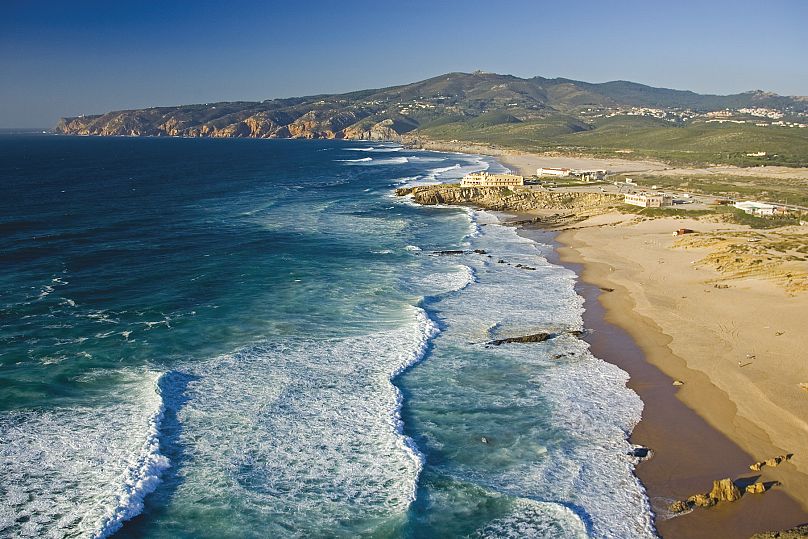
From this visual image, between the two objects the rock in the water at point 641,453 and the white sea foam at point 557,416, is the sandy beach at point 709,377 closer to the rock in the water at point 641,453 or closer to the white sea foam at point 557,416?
the rock in the water at point 641,453

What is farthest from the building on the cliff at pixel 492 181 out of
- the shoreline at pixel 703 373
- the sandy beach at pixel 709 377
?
the sandy beach at pixel 709 377

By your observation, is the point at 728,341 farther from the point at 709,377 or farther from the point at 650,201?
the point at 650,201

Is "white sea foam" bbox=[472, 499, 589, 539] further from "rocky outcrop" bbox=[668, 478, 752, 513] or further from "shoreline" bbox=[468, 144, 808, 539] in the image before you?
"rocky outcrop" bbox=[668, 478, 752, 513]

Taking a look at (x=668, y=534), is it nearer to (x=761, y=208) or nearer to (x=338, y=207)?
(x=761, y=208)

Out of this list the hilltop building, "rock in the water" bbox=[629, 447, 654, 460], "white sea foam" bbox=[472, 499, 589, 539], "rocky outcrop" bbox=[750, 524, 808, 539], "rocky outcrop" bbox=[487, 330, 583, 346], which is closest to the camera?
"rocky outcrop" bbox=[750, 524, 808, 539]

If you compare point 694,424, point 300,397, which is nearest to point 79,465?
point 300,397

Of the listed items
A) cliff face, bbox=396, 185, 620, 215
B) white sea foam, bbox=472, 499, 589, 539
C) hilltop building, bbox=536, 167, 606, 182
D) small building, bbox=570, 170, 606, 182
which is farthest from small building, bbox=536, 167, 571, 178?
white sea foam, bbox=472, 499, 589, 539
